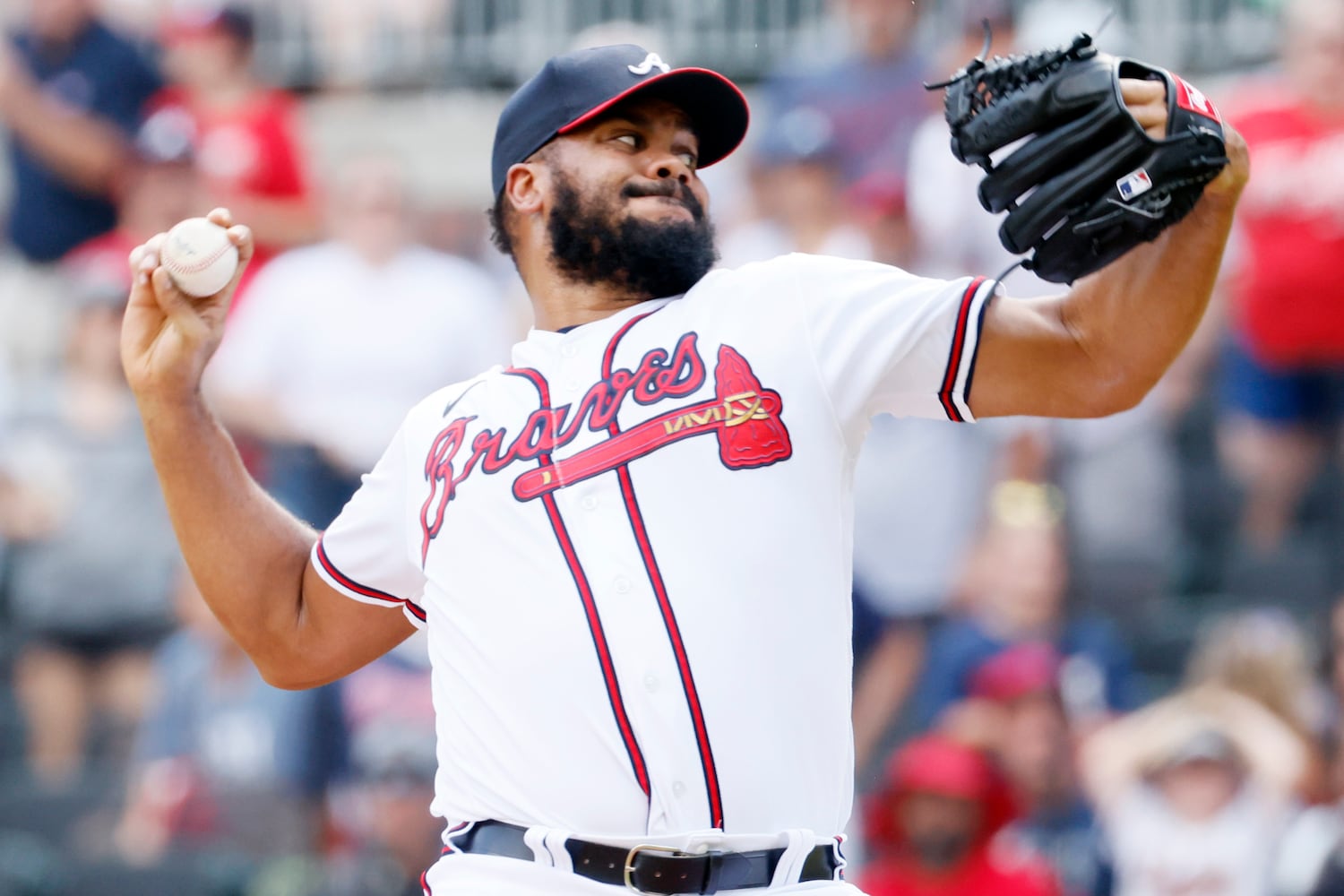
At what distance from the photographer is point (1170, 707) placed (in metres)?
6.17

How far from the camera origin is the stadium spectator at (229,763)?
6535 millimetres

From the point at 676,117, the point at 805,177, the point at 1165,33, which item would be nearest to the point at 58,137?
the point at 805,177

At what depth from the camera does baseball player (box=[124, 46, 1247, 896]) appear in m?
2.87

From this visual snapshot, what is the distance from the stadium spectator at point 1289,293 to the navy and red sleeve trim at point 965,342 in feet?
13.9

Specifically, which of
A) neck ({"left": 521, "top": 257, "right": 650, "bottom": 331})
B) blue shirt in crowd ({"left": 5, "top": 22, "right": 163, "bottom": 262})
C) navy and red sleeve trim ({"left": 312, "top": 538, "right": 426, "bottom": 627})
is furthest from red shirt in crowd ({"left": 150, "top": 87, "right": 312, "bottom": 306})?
neck ({"left": 521, "top": 257, "right": 650, "bottom": 331})

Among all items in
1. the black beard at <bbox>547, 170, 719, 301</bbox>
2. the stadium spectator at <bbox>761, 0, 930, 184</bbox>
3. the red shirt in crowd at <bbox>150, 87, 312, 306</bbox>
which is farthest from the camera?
the red shirt in crowd at <bbox>150, 87, 312, 306</bbox>

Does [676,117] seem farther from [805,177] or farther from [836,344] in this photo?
[805,177]

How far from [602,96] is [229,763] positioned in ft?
13.5

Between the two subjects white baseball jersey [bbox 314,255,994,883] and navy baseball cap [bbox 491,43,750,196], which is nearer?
white baseball jersey [bbox 314,255,994,883]

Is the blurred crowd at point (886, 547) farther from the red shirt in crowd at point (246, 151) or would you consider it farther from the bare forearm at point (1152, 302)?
the bare forearm at point (1152, 302)

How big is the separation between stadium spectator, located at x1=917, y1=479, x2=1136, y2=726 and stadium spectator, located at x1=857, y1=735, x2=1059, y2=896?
506 mm

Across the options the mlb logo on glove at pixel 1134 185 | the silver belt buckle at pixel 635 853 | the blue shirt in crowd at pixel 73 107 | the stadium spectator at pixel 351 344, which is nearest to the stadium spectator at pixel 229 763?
the stadium spectator at pixel 351 344

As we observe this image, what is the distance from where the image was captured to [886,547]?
6688 mm

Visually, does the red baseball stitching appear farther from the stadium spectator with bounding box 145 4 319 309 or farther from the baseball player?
the stadium spectator with bounding box 145 4 319 309
